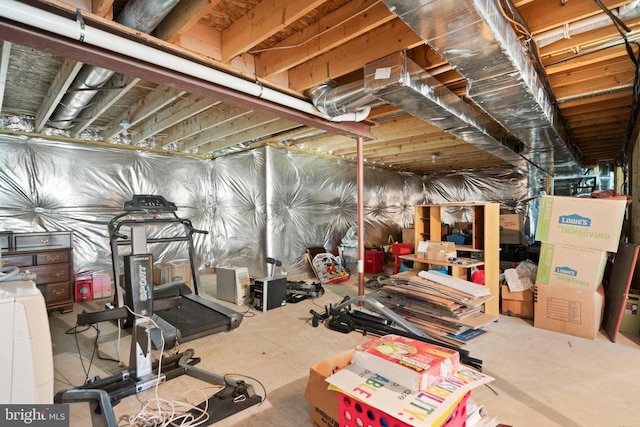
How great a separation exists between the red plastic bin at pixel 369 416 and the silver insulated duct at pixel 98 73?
2.09 meters

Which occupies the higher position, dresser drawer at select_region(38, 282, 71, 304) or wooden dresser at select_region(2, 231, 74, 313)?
wooden dresser at select_region(2, 231, 74, 313)

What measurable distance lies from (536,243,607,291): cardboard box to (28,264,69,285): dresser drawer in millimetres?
5245

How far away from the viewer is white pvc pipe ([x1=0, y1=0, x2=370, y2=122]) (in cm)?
151

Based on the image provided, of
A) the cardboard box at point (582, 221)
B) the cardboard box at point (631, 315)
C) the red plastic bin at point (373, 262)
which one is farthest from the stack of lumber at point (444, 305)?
the red plastic bin at point (373, 262)

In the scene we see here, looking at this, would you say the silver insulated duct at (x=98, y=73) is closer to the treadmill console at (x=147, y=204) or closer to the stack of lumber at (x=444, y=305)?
the treadmill console at (x=147, y=204)

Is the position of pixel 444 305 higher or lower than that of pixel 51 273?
lower

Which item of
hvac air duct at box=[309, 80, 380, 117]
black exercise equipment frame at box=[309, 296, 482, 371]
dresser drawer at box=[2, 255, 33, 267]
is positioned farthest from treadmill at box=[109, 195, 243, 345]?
hvac air duct at box=[309, 80, 380, 117]

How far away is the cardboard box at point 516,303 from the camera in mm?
3326

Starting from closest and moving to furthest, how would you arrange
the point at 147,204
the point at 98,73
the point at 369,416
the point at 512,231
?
the point at 369,416, the point at 98,73, the point at 147,204, the point at 512,231

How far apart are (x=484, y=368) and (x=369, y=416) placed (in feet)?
4.94

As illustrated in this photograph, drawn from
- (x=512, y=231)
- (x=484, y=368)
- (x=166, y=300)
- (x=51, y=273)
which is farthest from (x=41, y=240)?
(x=512, y=231)

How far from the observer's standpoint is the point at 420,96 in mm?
2471

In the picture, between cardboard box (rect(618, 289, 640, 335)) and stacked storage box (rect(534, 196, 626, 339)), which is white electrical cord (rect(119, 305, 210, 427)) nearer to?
stacked storage box (rect(534, 196, 626, 339))

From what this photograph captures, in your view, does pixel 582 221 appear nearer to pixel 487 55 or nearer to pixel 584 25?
pixel 584 25
